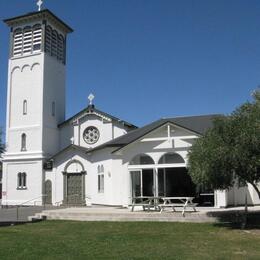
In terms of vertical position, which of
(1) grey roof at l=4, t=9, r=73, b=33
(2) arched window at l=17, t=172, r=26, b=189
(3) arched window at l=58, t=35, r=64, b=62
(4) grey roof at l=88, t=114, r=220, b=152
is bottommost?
(2) arched window at l=17, t=172, r=26, b=189

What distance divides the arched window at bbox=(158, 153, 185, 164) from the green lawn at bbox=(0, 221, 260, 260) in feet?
23.2

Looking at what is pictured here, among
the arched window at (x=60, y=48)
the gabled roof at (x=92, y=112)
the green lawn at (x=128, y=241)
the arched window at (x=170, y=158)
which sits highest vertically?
the arched window at (x=60, y=48)

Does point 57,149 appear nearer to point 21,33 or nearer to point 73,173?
point 73,173

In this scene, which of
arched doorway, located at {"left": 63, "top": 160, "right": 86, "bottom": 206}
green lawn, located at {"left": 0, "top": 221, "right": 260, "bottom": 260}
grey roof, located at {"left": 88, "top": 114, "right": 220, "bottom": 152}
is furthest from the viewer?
arched doorway, located at {"left": 63, "top": 160, "right": 86, "bottom": 206}

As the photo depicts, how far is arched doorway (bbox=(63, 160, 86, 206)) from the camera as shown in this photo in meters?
36.2

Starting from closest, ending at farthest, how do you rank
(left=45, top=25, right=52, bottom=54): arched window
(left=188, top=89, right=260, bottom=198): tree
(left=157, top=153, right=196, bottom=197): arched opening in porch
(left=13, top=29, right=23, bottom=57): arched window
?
(left=188, top=89, right=260, bottom=198): tree → (left=157, top=153, right=196, bottom=197): arched opening in porch → (left=45, top=25, right=52, bottom=54): arched window → (left=13, top=29, right=23, bottom=57): arched window

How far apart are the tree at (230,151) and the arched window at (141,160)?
8.48m

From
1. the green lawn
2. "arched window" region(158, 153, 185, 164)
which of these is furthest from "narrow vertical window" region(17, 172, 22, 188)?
the green lawn

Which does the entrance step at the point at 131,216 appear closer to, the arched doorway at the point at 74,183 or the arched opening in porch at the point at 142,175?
the arched opening in porch at the point at 142,175

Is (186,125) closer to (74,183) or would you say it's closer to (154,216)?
(154,216)

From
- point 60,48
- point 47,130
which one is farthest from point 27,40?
point 47,130

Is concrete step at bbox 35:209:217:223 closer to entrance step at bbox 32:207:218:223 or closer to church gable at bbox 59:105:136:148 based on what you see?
entrance step at bbox 32:207:218:223

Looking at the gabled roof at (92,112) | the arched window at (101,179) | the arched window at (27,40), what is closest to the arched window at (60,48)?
the arched window at (27,40)

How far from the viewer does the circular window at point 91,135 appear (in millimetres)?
38625
